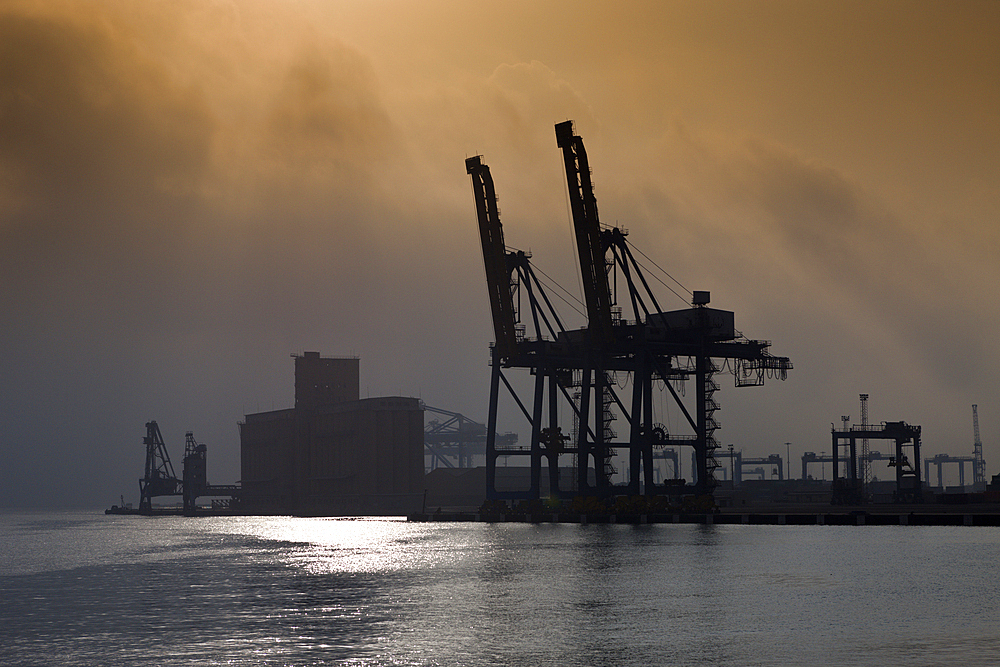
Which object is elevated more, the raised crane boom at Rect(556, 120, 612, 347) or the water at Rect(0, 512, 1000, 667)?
A: the raised crane boom at Rect(556, 120, 612, 347)

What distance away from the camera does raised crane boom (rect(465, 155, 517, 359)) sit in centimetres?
12038

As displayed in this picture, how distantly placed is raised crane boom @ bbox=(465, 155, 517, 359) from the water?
38.3m

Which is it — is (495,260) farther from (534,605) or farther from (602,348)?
(534,605)

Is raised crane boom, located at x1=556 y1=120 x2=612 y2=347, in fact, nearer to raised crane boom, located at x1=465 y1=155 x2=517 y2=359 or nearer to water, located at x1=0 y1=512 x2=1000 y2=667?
raised crane boom, located at x1=465 y1=155 x2=517 y2=359

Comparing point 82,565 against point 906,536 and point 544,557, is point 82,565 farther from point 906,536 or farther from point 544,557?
point 906,536

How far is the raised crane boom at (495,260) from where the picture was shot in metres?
120

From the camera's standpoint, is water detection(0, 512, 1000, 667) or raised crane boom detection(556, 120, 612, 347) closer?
water detection(0, 512, 1000, 667)

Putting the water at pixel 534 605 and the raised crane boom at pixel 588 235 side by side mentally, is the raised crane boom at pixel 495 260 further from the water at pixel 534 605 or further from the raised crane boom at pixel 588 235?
the water at pixel 534 605

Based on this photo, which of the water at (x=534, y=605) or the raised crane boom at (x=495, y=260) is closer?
the water at (x=534, y=605)

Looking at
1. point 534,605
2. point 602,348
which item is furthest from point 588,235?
point 534,605

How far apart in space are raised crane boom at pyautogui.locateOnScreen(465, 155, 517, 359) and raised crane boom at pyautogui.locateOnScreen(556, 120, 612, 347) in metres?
9.24

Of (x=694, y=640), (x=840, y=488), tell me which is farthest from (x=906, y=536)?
→ (x=840, y=488)

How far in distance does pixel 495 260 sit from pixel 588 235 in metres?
11.2

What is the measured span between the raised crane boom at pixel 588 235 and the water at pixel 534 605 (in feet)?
109
